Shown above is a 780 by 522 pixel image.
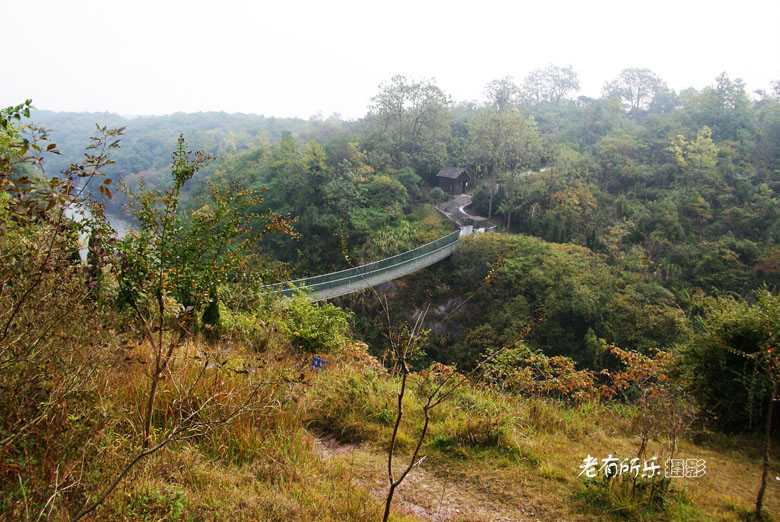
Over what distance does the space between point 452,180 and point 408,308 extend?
843 cm

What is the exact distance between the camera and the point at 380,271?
42.3 feet

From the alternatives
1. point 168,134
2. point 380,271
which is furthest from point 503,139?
point 168,134

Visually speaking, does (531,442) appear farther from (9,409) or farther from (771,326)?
(9,409)

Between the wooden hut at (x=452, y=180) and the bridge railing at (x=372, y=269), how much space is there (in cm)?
629

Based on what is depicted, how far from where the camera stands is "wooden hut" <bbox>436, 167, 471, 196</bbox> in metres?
20.9

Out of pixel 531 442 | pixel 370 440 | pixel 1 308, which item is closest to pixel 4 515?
pixel 1 308

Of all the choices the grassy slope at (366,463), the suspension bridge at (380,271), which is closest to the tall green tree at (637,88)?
the suspension bridge at (380,271)

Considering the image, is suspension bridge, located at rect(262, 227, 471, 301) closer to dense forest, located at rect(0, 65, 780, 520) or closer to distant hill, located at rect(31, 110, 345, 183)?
dense forest, located at rect(0, 65, 780, 520)

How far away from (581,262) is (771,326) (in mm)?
9663

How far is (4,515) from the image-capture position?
1494mm

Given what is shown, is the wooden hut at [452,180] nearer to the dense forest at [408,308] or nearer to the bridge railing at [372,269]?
the dense forest at [408,308]

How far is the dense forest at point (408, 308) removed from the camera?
6.58ft

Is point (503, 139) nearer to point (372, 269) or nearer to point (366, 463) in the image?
point (372, 269)

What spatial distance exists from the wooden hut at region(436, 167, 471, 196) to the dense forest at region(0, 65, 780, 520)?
0.74 m
